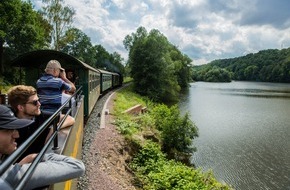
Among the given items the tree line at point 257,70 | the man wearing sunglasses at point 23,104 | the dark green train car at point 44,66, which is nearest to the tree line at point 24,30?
the dark green train car at point 44,66

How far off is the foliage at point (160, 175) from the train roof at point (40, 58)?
4.66 m

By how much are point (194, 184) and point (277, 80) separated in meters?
145

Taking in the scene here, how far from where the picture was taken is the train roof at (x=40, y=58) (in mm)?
12008

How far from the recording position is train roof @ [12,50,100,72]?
1201 centimetres

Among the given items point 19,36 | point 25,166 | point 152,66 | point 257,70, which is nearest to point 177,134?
point 25,166

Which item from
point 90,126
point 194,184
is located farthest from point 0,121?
point 90,126

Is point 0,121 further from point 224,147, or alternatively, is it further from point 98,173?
point 224,147

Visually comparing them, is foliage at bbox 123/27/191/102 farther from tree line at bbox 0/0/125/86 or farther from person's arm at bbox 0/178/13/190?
person's arm at bbox 0/178/13/190

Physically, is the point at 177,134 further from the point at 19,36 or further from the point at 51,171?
the point at 19,36

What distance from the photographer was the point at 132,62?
42906 mm

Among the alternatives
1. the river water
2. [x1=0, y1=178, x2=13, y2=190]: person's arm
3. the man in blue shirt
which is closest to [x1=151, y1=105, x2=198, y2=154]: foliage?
the river water

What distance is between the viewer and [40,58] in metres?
12.6

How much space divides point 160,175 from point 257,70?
167m

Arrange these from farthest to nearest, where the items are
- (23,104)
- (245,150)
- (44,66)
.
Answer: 1. (245,150)
2. (44,66)
3. (23,104)
